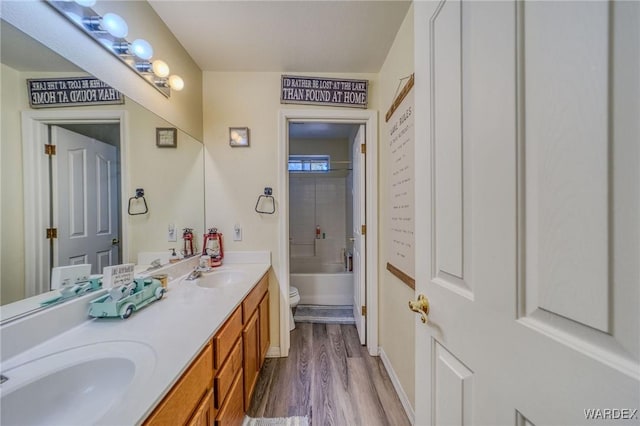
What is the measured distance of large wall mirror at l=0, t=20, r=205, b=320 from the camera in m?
0.73

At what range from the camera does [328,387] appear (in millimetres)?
1568

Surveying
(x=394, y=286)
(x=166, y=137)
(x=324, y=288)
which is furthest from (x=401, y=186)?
(x=324, y=288)

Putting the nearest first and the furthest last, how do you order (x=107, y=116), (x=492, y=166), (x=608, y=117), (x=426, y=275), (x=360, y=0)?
1. (x=608, y=117)
2. (x=492, y=166)
3. (x=426, y=275)
4. (x=107, y=116)
5. (x=360, y=0)

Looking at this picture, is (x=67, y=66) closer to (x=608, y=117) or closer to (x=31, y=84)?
(x=31, y=84)

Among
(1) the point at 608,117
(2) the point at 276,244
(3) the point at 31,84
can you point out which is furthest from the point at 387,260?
(3) the point at 31,84

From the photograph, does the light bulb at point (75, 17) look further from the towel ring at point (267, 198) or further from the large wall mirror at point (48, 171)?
the towel ring at point (267, 198)

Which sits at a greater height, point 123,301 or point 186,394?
point 123,301

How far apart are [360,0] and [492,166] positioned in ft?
4.50

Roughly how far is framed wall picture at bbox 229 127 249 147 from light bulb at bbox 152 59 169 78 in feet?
1.91

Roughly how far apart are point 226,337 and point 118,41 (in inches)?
61.0

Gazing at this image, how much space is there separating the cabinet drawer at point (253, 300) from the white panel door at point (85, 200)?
693mm

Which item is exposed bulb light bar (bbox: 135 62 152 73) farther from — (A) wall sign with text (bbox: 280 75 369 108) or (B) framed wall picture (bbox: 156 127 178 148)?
(A) wall sign with text (bbox: 280 75 369 108)

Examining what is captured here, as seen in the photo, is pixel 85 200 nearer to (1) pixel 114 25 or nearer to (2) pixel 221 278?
(1) pixel 114 25

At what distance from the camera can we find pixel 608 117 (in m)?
0.32
